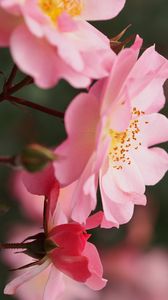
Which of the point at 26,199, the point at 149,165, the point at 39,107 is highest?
the point at 39,107

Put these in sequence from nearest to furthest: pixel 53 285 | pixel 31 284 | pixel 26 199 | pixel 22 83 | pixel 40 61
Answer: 1. pixel 40 61
2. pixel 22 83
3. pixel 53 285
4. pixel 31 284
5. pixel 26 199

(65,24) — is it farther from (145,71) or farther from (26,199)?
(26,199)

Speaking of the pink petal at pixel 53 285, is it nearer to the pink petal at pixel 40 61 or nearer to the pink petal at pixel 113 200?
the pink petal at pixel 113 200

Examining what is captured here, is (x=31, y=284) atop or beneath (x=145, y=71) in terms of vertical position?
beneath

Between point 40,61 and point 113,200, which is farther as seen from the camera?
point 113,200

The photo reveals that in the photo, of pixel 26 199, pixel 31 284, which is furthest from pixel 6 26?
pixel 26 199

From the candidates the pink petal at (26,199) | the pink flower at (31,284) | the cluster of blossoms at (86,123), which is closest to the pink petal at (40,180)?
the cluster of blossoms at (86,123)

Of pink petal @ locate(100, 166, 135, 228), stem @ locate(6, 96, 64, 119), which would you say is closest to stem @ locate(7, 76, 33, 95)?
stem @ locate(6, 96, 64, 119)

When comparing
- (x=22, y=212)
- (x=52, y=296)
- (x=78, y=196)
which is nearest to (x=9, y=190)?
(x=22, y=212)
